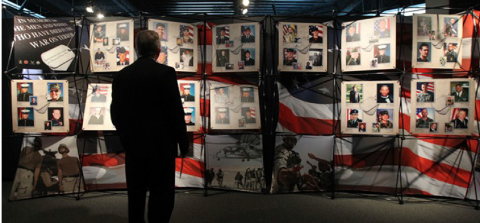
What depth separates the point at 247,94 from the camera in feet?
11.6

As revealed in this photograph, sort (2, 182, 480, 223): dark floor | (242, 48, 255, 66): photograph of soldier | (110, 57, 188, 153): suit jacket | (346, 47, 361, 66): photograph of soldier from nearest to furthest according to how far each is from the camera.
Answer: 1. (110, 57, 188, 153): suit jacket
2. (2, 182, 480, 223): dark floor
3. (346, 47, 361, 66): photograph of soldier
4. (242, 48, 255, 66): photograph of soldier

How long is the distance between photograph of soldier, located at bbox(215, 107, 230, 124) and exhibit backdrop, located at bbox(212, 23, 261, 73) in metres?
0.46

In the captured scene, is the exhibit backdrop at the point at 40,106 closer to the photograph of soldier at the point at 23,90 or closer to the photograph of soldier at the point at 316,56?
the photograph of soldier at the point at 23,90

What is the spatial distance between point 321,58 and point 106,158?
9.54 feet

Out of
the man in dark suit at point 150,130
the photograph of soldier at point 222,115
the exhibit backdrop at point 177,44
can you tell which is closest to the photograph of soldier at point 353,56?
the photograph of soldier at point 222,115

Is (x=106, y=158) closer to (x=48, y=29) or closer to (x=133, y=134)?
(x=48, y=29)

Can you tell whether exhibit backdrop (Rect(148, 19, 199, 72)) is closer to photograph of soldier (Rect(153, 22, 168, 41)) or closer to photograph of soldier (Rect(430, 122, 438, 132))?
photograph of soldier (Rect(153, 22, 168, 41))

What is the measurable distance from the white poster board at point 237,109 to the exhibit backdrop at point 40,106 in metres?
1.75

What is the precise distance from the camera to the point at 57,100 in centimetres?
344

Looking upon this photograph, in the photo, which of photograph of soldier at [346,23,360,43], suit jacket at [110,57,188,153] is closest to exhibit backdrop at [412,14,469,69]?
photograph of soldier at [346,23,360,43]

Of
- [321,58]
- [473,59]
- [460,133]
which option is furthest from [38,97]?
[473,59]

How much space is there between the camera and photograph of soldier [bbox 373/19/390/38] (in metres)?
3.25

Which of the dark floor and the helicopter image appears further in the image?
the helicopter image

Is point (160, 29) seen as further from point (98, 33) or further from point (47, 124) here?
point (47, 124)
